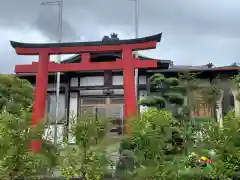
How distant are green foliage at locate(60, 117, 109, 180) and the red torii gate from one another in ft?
11.5

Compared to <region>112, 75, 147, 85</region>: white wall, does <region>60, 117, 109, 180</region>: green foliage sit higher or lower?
lower

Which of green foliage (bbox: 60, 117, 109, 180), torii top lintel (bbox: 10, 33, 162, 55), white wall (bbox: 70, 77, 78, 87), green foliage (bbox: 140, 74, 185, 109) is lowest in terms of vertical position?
green foliage (bbox: 60, 117, 109, 180)

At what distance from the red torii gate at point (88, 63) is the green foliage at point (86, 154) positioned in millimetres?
3506

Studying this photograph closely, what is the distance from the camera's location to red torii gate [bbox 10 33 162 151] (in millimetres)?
10461

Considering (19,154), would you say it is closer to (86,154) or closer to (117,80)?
(86,154)

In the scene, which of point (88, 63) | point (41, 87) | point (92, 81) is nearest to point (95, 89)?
point (92, 81)

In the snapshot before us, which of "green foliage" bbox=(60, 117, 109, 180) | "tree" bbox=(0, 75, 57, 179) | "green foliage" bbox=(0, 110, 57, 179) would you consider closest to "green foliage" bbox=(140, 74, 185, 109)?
"green foliage" bbox=(60, 117, 109, 180)

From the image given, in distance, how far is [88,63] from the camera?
35.4 ft

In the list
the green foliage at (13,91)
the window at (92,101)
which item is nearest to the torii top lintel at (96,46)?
the green foliage at (13,91)

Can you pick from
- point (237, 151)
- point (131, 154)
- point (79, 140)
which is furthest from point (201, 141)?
point (79, 140)

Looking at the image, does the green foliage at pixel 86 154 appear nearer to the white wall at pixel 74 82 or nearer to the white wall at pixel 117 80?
the white wall at pixel 117 80

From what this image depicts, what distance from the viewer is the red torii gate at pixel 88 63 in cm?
1046

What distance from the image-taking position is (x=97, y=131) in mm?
6660

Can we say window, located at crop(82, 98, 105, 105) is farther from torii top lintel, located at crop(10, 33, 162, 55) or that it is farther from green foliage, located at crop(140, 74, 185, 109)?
green foliage, located at crop(140, 74, 185, 109)
